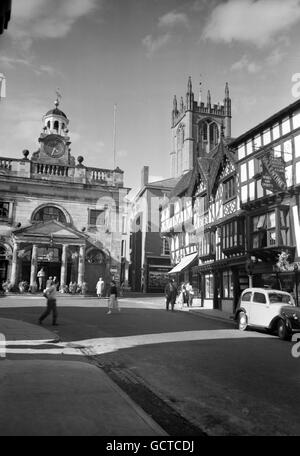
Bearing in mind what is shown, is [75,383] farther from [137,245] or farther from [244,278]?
[137,245]

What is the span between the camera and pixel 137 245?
5325cm

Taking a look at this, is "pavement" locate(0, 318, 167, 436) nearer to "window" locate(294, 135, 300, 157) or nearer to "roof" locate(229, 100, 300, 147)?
"window" locate(294, 135, 300, 157)

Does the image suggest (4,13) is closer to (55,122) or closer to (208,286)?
(208,286)

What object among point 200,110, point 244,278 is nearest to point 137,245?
point 200,110

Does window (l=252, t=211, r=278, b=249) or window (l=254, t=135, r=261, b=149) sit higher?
window (l=254, t=135, r=261, b=149)

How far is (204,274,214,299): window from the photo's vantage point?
1080 inches

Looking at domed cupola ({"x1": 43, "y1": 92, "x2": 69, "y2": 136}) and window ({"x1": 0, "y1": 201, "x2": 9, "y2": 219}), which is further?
domed cupola ({"x1": 43, "y1": 92, "x2": 69, "y2": 136})

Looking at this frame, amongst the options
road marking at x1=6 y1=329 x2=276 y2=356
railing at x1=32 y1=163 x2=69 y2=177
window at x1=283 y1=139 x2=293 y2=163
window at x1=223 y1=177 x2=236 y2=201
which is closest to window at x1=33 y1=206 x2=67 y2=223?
railing at x1=32 y1=163 x2=69 y2=177

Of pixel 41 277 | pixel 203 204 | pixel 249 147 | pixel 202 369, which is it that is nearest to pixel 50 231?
pixel 41 277

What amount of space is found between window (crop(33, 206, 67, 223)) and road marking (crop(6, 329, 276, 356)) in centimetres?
2903

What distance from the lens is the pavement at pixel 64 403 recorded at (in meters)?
4.45

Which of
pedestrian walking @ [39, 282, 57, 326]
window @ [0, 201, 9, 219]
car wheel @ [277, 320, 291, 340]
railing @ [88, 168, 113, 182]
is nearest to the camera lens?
car wheel @ [277, 320, 291, 340]

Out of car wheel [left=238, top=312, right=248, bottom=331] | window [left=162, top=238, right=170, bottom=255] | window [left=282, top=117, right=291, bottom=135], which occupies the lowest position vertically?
car wheel [left=238, top=312, right=248, bottom=331]
